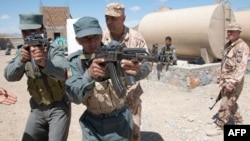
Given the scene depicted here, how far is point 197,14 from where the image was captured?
9664mm

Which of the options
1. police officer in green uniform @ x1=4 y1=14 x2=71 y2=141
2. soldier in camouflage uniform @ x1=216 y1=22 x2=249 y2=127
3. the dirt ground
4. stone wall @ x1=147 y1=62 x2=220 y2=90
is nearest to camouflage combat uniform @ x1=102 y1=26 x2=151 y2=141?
police officer in green uniform @ x1=4 y1=14 x2=71 y2=141

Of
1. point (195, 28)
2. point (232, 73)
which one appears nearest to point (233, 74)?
point (232, 73)

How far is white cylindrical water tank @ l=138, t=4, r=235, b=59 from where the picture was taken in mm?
9164

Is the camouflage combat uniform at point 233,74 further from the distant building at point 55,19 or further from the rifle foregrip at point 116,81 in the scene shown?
the distant building at point 55,19

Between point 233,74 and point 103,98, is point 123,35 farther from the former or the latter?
point 233,74

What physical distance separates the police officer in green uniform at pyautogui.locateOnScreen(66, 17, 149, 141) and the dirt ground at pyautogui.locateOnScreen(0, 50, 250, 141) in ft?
7.89

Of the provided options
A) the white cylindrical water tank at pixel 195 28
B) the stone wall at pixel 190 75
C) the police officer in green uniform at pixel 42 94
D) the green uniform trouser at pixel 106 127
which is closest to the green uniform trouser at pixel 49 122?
the police officer in green uniform at pixel 42 94

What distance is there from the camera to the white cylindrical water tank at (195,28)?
9.16 metres

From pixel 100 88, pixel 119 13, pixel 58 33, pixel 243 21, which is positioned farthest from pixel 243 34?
pixel 58 33

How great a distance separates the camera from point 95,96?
2215 millimetres

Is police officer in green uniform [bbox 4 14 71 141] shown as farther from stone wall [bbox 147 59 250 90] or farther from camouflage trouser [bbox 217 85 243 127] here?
stone wall [bbox 147 59 250 90]

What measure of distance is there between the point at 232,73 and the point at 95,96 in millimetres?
3042

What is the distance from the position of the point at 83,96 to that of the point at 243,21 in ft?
37.3

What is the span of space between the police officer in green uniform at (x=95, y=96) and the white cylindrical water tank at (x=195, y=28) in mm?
7404
